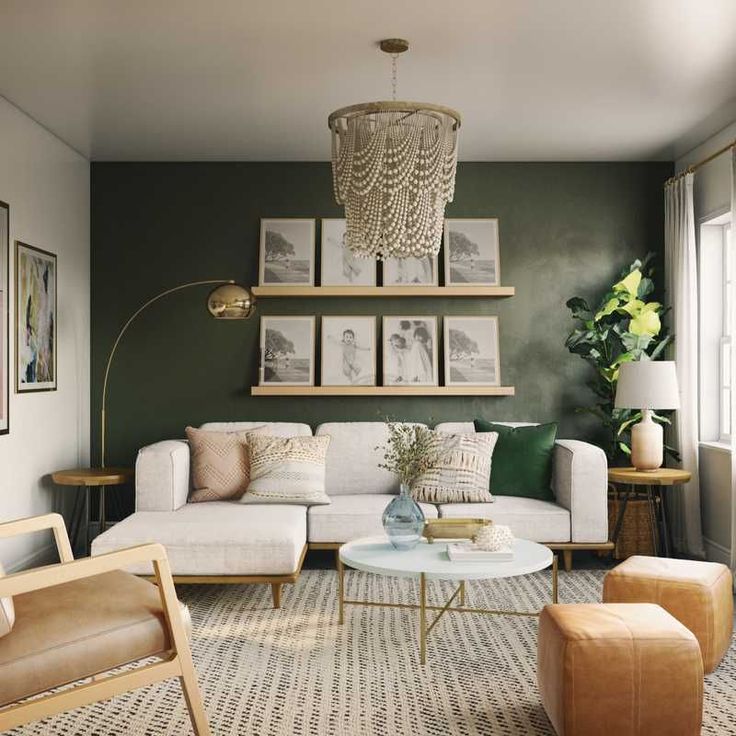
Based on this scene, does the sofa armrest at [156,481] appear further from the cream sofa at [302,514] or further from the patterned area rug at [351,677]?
the patterned area rug at [351,677]

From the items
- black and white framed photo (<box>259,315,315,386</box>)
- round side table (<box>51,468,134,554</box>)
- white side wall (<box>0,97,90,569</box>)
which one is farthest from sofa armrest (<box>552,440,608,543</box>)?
white side wall (<box>0,97,90,569</box>)

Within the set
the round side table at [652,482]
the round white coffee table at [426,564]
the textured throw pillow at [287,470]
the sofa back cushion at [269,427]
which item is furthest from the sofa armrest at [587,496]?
the sofa back cushion at [269,427]

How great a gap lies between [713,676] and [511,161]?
3795 millimetres

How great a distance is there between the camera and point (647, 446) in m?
5.24

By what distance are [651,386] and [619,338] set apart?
1.95 feet

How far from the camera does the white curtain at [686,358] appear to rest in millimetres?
5414

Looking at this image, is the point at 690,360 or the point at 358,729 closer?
the point at 358,729

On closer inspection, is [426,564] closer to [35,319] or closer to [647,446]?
[647,446]

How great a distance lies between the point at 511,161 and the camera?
6098 mm

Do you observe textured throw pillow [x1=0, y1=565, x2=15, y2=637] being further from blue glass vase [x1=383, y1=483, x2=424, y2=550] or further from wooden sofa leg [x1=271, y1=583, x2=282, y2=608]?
wooden sofa leg [x1=271, y1=583, x2=282, y2=608]

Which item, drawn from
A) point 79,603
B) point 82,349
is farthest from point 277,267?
point 79,603

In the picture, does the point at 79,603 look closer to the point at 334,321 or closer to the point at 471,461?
the point at 471,461

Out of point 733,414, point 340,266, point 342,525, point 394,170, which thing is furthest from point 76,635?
point 340,266

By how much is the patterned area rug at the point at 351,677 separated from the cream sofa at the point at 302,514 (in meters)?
0.29
